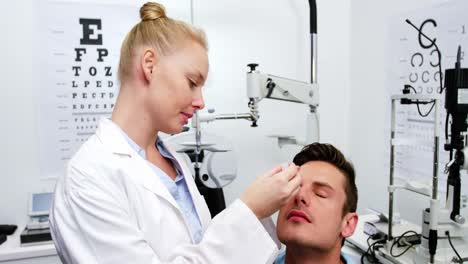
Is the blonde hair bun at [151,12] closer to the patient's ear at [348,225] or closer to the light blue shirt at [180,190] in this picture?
the light blue shirt at [180,190]

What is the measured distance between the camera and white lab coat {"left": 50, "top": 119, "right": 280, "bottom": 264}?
0.77m

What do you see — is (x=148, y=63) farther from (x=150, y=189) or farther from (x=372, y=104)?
(x=372, y=104)

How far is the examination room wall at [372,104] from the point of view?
2.04 meters

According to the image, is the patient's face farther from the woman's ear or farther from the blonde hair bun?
the blonde hair bun

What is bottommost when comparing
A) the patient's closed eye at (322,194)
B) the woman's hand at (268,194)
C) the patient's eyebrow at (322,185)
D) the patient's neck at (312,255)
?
the patient's neck at (312,255)

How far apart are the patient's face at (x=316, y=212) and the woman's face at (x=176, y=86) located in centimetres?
39

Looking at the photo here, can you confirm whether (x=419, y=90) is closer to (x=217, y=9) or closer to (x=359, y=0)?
(x=359, y=0)

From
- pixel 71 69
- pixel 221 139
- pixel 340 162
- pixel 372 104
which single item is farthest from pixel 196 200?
pixel 372 104

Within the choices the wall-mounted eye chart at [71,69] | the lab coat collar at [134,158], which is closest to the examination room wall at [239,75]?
the wall-mounted eye chart at [71,69]

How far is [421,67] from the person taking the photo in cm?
183

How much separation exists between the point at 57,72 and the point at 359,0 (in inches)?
66.3

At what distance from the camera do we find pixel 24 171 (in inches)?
73.0

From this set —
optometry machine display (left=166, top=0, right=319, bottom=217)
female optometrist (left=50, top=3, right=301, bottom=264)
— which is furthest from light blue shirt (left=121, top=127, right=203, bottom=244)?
optometry machine display (left=166, top=0, right=319, bottom=217)

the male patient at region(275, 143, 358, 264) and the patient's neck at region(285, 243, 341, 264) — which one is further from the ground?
the male patient at region(275, 143, 358, 264)
